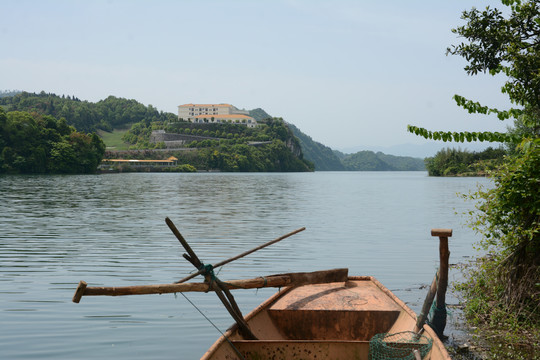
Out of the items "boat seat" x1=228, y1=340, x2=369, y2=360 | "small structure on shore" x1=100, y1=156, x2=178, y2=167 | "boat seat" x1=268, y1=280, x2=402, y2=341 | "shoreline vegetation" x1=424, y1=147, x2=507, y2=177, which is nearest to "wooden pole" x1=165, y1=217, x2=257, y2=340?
"boat seat" x1=228, y1=340, x2=369, y2=360

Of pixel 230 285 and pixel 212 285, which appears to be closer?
pixel 212 285

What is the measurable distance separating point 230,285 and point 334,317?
2.10 metres

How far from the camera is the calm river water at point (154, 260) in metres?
11.1

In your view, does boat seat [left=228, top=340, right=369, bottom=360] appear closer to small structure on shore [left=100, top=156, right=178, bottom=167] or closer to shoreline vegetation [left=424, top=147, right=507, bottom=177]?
shoreline vegetation [left=424, top=147, right=507, bottom=177]

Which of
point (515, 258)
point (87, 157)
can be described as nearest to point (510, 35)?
point (515, 258)

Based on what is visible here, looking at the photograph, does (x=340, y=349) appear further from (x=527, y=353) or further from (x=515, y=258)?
(x=515, y=258)

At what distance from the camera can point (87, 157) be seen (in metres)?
126

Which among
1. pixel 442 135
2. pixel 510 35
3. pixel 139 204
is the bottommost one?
pixel 139 204

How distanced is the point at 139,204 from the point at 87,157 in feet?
281

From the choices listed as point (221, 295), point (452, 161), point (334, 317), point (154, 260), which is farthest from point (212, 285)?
point (452, 161)

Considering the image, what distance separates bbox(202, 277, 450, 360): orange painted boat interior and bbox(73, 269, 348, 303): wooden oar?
14.3 inches

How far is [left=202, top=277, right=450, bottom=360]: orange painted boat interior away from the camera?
7652 mm

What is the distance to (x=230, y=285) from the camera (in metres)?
8.29

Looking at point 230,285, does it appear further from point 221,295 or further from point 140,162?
point 140,162
